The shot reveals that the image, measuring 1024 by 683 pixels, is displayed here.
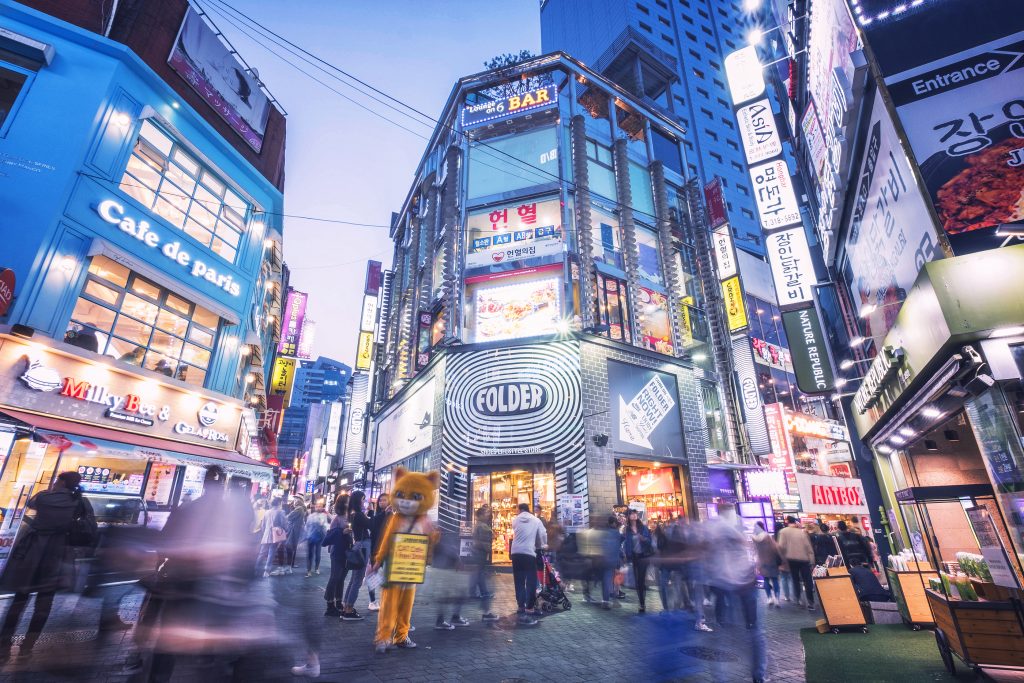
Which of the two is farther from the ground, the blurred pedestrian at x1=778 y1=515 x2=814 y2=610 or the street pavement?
the blurred pedestrian at x1=778 y1=515 x2=814 y2=610

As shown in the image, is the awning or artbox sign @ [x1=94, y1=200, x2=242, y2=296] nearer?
the awning

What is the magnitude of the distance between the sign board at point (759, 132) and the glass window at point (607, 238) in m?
6.92

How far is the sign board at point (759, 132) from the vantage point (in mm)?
12539

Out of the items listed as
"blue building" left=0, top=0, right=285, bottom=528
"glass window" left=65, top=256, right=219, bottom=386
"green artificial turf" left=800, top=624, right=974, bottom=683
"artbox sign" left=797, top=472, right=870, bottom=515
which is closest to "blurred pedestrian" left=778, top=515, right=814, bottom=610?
"artbox sign" left=797, top=472, right=870, bottom=515

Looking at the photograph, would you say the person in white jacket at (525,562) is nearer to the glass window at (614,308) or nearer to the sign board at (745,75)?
the glass window at (614,308)

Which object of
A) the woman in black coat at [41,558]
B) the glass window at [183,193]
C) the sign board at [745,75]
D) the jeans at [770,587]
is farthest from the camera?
the sign board at [745,75]

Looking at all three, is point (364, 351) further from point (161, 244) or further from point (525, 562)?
point (525, 562)

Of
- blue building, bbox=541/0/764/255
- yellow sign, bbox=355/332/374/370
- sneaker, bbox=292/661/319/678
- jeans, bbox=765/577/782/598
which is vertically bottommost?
jeans, bbox=765/577/782/598

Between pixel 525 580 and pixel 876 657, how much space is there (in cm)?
479

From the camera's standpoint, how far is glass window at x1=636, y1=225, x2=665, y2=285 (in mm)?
20281

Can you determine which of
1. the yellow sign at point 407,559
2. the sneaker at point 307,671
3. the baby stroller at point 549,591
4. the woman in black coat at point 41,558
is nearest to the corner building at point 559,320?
the baby stroller at point 549,591

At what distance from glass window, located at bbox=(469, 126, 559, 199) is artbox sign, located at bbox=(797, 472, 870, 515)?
1502 centimetres

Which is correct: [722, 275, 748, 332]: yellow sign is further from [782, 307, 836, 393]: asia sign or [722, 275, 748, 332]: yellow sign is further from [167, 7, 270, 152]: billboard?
[167, 7, 270, 152]: billboard

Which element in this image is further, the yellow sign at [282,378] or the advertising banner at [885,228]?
the yellow sign at [282,378]
